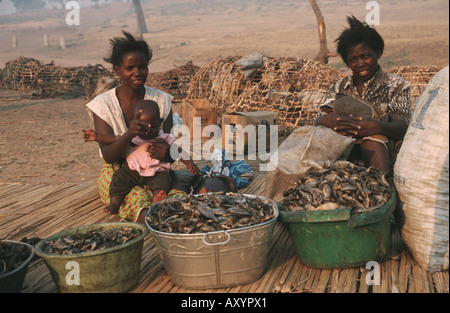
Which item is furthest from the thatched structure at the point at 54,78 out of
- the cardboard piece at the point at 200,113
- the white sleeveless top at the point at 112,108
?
the white sleeveless top at the point at 112,108

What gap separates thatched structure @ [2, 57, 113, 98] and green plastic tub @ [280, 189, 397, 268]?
1178 cm

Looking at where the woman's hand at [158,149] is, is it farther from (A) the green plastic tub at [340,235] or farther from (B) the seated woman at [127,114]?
(A) the green plastic tub at [340,235]

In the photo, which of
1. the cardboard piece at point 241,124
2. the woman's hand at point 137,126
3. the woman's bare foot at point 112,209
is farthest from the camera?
the cardboard piece at point 241,124

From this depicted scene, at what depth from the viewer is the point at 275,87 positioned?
7855 mm

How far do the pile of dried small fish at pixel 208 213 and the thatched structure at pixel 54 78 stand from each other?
1130cm

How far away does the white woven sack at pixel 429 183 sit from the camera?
2.43 metres

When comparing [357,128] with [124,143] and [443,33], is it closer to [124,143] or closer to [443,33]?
Result: [124,143]

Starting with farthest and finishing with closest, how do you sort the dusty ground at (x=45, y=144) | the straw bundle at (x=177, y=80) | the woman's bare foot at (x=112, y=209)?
the straw bundle at (x=177, y=80) → the dusty ground at (x=45, y=144) → the woman's bare foot at (x=112, y=209)

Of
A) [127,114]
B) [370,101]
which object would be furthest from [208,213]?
[370,101]

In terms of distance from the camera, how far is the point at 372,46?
335 cm

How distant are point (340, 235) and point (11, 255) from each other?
5.87 feet

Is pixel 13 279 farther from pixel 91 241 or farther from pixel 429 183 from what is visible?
pixel 429 183

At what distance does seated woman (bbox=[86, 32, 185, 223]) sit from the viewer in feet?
11.1

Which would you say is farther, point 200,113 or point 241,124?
point 200,113
